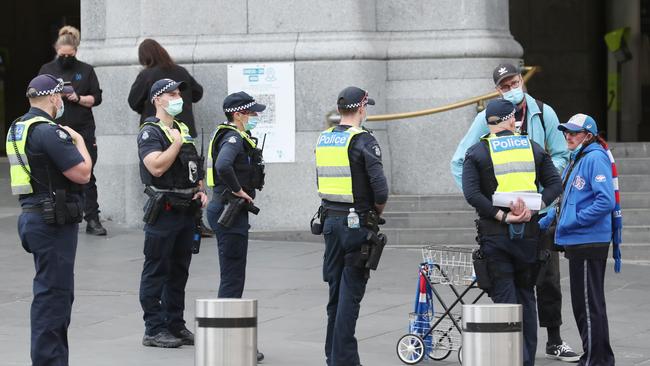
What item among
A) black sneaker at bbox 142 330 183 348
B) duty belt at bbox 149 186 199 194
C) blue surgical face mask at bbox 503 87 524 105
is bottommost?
black sneaker at bbox 142 330 183 348

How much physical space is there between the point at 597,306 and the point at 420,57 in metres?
7.13

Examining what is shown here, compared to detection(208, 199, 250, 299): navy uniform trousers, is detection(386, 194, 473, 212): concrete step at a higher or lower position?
higher


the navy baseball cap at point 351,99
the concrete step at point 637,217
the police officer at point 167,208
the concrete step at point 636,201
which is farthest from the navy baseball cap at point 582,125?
the concrete step at point 636,201

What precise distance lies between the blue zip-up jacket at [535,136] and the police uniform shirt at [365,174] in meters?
0.76

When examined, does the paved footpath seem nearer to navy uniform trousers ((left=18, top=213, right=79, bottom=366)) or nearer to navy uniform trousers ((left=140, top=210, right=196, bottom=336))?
navy uniform trousers ((left=140, top=210, right=196, bottom=336))

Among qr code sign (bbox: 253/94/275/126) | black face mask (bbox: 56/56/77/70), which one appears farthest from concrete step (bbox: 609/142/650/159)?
black face mask (bbox: 56/56/77/70)

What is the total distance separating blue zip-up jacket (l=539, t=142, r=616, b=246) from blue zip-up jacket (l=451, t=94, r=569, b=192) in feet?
2.69

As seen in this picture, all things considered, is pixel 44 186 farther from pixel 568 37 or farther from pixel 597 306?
pixel 568 37

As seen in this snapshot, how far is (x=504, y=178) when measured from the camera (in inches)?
344

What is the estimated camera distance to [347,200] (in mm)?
9117

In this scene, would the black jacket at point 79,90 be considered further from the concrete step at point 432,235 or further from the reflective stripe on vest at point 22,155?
the reflective stripe on vest at point 22,155

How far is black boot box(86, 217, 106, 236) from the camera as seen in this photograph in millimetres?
15227

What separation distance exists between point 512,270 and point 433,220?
245 inches

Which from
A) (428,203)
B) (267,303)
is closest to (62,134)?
(267,303)
